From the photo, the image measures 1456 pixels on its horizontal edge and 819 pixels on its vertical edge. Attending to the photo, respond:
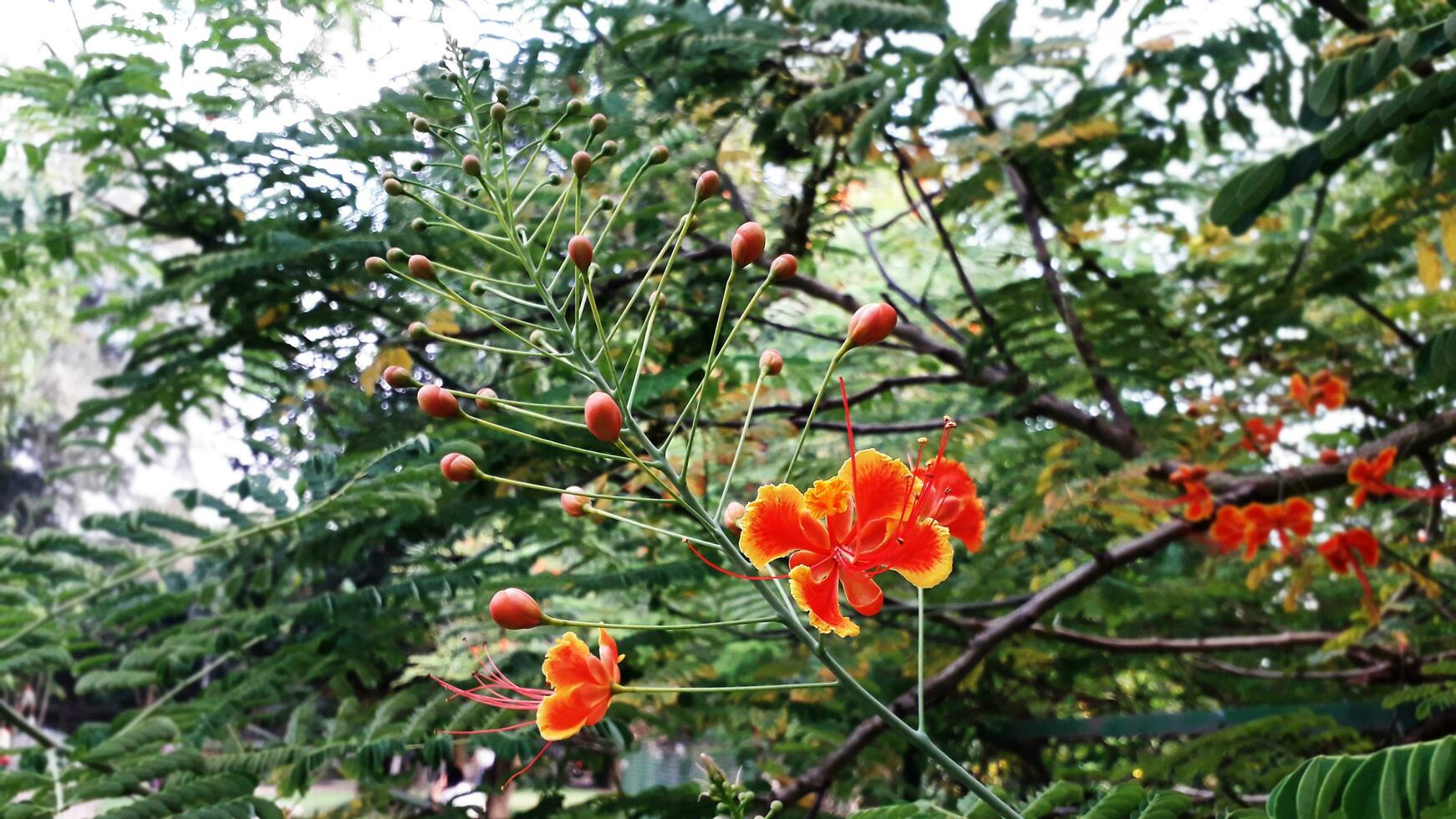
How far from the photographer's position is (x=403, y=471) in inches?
64.3

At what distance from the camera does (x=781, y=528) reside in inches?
33.6

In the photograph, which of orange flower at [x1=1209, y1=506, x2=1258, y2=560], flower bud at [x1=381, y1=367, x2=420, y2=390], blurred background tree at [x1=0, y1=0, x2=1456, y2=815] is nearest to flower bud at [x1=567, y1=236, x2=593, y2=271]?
flower bud at [x1=381, y1=367, x2=420, y2=390]

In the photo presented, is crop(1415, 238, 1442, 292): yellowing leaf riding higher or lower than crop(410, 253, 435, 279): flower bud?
lower

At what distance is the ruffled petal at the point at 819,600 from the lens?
807mm

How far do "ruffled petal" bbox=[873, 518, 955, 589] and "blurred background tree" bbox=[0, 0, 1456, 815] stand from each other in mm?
878

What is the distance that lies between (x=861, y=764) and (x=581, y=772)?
3.49 ft

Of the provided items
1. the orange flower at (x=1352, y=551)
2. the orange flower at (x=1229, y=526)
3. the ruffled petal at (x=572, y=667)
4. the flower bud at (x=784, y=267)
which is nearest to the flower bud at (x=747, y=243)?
the flower bud at (x=784, y=267)

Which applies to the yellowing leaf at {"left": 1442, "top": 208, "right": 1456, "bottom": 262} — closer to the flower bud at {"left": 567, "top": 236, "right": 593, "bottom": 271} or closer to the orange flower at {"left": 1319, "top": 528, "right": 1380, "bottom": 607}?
the orange flower at {"left": 1319, "top": 528, "right": 1380, "bottom": 607}

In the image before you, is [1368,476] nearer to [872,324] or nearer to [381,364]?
[872,324]

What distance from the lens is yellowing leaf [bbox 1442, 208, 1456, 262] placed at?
7.47 feet

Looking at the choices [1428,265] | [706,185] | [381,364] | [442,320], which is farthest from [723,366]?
[1428,265]

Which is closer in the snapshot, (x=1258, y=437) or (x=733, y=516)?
(x=733, y=516)

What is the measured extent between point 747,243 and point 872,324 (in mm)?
129

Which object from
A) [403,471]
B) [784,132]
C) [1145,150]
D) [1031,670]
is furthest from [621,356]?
[1031,670]
